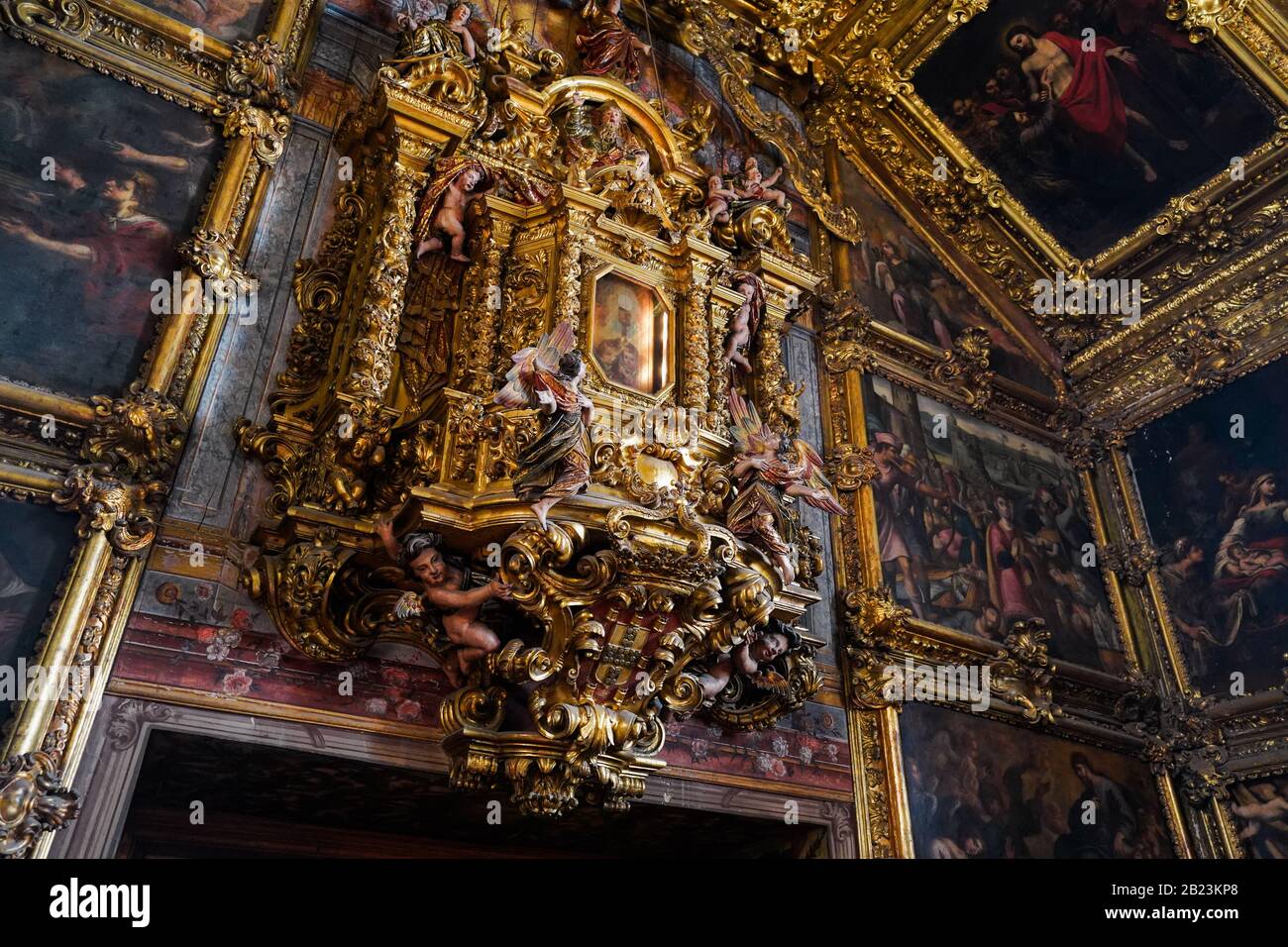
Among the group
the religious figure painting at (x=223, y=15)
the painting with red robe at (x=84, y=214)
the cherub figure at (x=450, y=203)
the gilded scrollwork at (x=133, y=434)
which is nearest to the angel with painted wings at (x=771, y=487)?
the cherub figure at (x=450, y=203)

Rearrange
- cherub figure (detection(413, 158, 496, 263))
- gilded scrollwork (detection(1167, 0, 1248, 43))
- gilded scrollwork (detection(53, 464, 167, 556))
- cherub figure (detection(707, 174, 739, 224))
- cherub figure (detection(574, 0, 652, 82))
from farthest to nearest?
gilded scrollwork (detection(1167, 0, 1248, 43)) < cherub figure (detection(574, 0, 652, 82)) < cherub figure (detection(707, 174, 739, 224)) < cherub figure (detection(413, 158, 496, 263)) < gilded scrollwork (detection(53, 464, 167, 556))

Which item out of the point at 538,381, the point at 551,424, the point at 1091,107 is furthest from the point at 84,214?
the point at 1091,107

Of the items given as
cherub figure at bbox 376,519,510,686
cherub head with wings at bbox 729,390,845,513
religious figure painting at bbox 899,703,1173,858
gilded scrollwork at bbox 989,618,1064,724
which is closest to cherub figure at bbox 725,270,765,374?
cherub head with wings at bbox 729,390,845,513

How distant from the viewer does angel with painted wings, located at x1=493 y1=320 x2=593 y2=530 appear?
5.11m

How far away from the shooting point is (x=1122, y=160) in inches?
391

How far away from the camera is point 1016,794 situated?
7.61 meters

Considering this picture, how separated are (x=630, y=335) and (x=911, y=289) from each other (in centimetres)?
463

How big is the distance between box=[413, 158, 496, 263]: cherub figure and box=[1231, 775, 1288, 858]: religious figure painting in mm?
8133

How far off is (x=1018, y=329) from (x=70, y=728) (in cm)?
1006

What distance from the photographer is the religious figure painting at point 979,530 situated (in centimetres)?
831

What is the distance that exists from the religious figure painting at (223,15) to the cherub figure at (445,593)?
3914 millimetres

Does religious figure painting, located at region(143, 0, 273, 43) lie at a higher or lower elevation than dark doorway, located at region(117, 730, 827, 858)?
higher

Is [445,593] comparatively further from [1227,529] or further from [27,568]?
[1227,529]

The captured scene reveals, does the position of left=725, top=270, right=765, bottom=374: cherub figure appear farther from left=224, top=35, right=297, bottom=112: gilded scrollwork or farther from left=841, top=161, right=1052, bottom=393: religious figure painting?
left=224, top=35, right=297, bottom=112: gilded scrollwork
